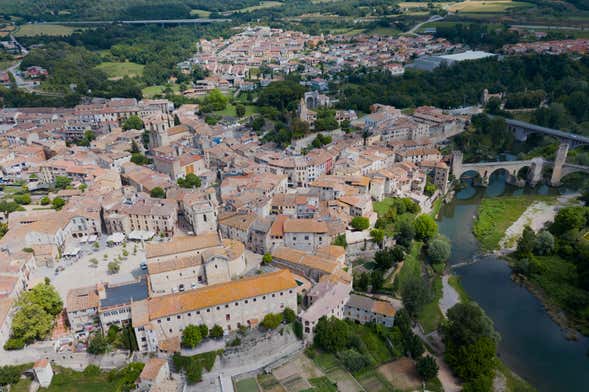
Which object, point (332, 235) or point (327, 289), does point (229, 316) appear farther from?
point (332, 235)

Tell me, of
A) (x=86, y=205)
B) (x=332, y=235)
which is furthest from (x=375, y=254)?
(x=86, y=205)

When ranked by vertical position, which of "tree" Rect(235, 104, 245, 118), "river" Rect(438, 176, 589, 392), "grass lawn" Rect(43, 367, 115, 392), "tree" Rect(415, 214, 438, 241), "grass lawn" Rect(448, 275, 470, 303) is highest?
"tree" Rect(235, 104, 245, 118)

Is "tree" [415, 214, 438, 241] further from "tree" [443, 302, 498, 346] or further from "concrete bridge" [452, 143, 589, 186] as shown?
"concrete bridge" [452, 143, 589, 186]

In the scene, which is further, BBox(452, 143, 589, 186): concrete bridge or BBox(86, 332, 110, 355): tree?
BBox(452, 143, 589, 186): concrete bridge

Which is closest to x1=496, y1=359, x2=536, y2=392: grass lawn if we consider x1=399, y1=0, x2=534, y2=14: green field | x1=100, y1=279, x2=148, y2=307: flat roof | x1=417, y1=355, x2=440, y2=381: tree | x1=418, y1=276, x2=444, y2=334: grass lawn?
x1=417, y1=355, x2=440, y2=381: tree

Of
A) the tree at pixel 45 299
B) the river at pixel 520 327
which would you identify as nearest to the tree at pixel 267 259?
the tree at pixel 45 299

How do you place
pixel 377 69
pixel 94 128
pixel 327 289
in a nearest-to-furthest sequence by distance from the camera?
pixel 327 289 < pixel 94 128 < pixel 377 69
